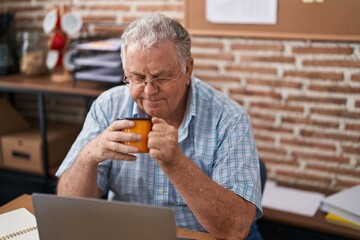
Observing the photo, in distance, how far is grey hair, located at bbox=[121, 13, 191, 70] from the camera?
4.73 feet

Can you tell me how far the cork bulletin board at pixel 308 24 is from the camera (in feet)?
7.51

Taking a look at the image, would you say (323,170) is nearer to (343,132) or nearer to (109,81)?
(343,132)

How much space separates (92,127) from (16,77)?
153cm

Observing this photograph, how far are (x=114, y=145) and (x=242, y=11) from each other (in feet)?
4.69

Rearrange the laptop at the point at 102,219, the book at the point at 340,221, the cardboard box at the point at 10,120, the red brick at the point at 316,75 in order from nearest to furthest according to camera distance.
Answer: the laptop at the point at 102,219
the book at the point at 340,221
the red brick at the point at 316,75
the cardboard box at the point at 10,120

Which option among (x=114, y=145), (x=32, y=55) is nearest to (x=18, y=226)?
(x=114, y=145)

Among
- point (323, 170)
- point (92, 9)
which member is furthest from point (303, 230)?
point (92, 9)

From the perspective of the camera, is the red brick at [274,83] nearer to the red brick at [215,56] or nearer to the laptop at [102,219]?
the red brick at [215,56]

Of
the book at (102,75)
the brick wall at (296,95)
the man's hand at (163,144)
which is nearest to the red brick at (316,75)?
the brick wall at (296,95)

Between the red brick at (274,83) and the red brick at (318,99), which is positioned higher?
the red brick at (274,83)

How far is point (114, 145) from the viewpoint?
130cm

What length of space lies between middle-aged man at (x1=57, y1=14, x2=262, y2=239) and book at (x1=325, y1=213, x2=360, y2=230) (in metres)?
0.82

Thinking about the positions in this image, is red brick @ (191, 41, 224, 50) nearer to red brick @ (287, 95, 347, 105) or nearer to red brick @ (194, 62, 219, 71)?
red brick @ (194, 62, 219, 71)

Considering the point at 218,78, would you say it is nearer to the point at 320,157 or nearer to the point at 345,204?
the point at 320,157
